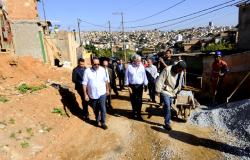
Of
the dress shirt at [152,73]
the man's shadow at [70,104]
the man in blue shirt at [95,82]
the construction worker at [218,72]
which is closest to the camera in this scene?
the man in blue shirt at [95,82]

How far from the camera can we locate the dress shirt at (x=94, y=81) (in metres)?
4.23

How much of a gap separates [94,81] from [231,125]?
3.51 meters

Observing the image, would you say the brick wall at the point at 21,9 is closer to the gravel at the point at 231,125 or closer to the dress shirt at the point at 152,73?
the dress shirt at the point at 152,73

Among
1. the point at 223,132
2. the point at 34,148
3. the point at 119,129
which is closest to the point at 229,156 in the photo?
the point at 223,132

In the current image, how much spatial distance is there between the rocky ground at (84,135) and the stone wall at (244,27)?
514 inches

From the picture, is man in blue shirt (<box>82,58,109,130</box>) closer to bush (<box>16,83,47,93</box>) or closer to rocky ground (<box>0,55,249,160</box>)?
rocky ground (<box>0,55,249,160</box>)

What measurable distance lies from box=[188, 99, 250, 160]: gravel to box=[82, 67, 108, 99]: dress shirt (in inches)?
103

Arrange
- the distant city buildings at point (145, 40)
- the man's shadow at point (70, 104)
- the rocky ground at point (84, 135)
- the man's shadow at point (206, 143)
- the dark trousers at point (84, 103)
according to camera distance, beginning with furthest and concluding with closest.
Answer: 1. the distant city buildings at point (145, 40)
2. the man's shadow at point (70, 104)
3. the dark trousers at point (84, 103)
4. the rocky ground at point (84, 135)
5. the man's shadow at point (206, 143)

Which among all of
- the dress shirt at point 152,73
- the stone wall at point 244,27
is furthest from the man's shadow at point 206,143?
the stone wall at point 244,27

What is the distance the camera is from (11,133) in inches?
137

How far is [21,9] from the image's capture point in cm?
891

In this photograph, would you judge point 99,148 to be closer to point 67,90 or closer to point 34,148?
point 34,148

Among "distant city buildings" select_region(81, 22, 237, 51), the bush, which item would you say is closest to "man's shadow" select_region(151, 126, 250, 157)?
the bush

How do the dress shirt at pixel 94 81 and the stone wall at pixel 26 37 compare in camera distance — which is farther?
the stone wall at pixel 26 37
